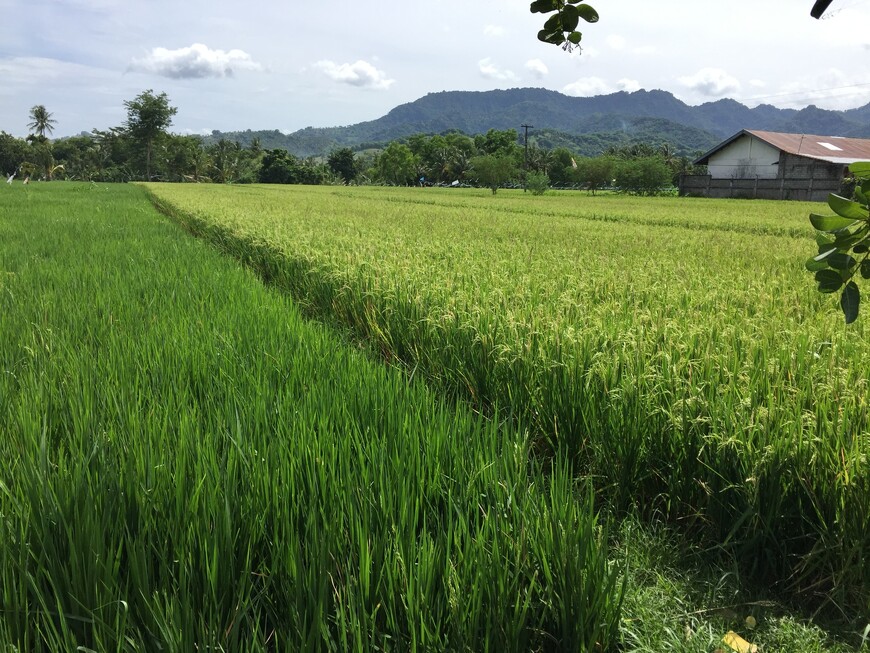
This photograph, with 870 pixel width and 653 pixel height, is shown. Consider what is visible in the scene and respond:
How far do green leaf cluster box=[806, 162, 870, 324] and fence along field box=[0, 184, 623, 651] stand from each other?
2.42 feet

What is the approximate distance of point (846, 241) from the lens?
0.76m

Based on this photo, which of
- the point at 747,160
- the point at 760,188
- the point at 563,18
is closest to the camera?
the point at 563,18

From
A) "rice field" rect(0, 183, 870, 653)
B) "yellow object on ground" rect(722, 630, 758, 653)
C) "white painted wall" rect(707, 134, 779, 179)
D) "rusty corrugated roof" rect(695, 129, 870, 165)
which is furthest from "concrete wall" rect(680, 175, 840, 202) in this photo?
"yellow object on ground" rect(722, 630, 758, 653)

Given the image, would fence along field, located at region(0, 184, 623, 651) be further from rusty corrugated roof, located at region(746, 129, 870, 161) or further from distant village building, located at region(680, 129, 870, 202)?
rusty corrugated roof, located at region(746, 129, 870, 161)

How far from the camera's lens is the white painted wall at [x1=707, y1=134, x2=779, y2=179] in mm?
31609

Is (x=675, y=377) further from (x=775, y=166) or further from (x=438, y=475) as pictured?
(x=775, y=166)

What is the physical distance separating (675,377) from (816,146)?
39438mm

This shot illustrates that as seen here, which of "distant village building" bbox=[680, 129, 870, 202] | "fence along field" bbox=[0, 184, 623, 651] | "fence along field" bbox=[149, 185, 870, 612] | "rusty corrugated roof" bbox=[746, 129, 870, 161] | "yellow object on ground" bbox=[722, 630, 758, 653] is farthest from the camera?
"rusty corrugated roof" bbox=[746, 129, 870, 161]

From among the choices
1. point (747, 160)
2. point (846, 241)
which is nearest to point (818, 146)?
point (747, 160)

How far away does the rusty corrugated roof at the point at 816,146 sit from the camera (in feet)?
100

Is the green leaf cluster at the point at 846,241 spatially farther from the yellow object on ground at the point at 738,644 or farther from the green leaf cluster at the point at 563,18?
the yellow object on ground at the point at 738,644

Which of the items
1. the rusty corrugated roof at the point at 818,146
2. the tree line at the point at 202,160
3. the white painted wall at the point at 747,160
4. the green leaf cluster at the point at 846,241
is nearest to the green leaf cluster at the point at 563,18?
the green leaf cluster at the point at 846,241

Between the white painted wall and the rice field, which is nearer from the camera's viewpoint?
the rice field

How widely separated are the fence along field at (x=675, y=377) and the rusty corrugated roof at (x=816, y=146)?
31809 millimetres
